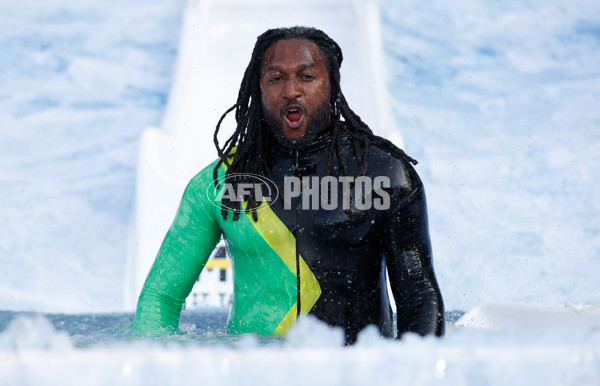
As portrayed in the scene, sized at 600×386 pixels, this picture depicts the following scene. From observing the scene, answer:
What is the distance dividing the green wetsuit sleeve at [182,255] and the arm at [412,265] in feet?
1.49

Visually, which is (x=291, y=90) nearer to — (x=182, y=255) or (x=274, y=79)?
(x=274, y=79)

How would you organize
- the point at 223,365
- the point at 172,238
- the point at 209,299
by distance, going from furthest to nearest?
the point at 209,299
the point at 172,238
the point at 223,365

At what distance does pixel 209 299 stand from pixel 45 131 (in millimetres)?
7936

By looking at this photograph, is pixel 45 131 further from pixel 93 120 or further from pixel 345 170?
pixel 345 170

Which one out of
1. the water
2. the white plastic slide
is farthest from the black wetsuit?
the white plastic slide

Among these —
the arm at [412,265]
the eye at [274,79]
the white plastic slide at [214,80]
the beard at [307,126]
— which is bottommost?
the arm at [412,265]

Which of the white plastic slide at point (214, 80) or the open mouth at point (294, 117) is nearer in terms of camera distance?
the open mouth at point (294, 117)

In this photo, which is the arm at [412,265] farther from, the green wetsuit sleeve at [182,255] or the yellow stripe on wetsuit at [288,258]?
the green wetsuit sleeve at [182,255]

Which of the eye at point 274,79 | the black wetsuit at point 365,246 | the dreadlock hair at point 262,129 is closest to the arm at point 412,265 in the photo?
the black wetsuit at point 365,246

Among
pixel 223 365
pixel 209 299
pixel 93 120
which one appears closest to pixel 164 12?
pixel 93 120

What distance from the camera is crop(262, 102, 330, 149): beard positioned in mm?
1660

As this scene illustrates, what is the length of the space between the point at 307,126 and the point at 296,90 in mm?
88

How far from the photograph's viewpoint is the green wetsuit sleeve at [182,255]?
1.76m

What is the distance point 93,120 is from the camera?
11758mm
